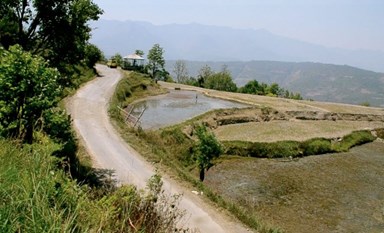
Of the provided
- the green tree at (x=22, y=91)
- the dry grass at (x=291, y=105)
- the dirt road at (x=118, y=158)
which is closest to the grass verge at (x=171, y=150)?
the dirt road at (x=118, y=158)

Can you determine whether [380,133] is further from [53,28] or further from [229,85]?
[229,85]

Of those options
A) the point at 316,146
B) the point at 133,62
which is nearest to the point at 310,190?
the point at 316,146

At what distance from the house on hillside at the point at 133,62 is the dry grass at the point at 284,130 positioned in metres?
45.1

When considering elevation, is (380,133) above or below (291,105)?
below

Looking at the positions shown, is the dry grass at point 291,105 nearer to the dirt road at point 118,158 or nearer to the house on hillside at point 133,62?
the house on hillside at point 133,62

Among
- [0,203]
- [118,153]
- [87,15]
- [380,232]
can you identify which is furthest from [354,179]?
[0,203]

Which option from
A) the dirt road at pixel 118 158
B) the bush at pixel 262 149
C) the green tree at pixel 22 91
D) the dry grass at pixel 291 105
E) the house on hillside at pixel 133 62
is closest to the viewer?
the green tree at pixel 22 91

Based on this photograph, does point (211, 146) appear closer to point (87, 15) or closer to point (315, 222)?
point (315, 222)

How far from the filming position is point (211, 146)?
26703 mm

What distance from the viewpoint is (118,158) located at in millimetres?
24422

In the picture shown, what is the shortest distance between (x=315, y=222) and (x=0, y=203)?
2149cm

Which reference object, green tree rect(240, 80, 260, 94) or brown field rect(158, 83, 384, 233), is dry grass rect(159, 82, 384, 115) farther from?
green tree rect(240, 80, 260, 94)

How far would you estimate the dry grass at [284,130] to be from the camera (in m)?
40.5

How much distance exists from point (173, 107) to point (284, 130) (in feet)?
50.9
